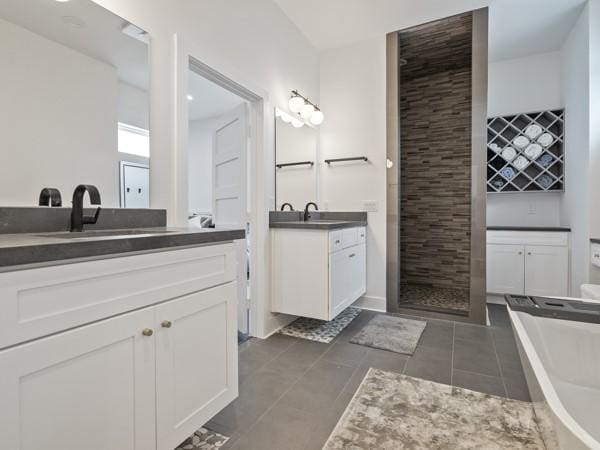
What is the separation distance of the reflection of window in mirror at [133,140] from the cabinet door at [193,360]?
0.85 metres

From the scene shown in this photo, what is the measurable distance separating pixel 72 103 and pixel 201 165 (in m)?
2.00

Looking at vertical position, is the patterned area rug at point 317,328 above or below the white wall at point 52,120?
below

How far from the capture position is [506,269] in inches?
140

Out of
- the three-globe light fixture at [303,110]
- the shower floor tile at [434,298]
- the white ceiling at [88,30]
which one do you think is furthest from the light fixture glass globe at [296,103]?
the shower floor tile at [434,298]

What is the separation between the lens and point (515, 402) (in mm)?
1702

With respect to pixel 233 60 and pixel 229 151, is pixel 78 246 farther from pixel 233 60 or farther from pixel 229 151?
pixel 229 151

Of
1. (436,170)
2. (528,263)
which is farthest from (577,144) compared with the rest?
(436,170)

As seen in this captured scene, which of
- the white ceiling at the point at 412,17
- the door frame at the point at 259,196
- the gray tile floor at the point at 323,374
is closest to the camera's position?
the gray tile floor at the point at 323,374

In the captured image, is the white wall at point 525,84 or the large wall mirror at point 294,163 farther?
the white wall at point 525,84

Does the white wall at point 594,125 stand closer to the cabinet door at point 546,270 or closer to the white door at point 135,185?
the cabinet door at point 546,270

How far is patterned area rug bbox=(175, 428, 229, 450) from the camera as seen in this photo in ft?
4.55

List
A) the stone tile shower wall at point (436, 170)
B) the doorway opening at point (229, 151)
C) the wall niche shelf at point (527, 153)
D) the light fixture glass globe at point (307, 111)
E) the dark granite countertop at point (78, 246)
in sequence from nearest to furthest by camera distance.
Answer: the dark granite countertop at point (78, 246), the doorway opening at point (229, 151), the light fixture glass globe at point (307, 111), the wall niche shelf at point (527, 153), the stone tile shower wall at point (436, 170)

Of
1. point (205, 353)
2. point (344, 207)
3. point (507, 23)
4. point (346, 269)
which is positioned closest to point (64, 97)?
point (205, 353)

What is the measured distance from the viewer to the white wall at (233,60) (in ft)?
5.60
